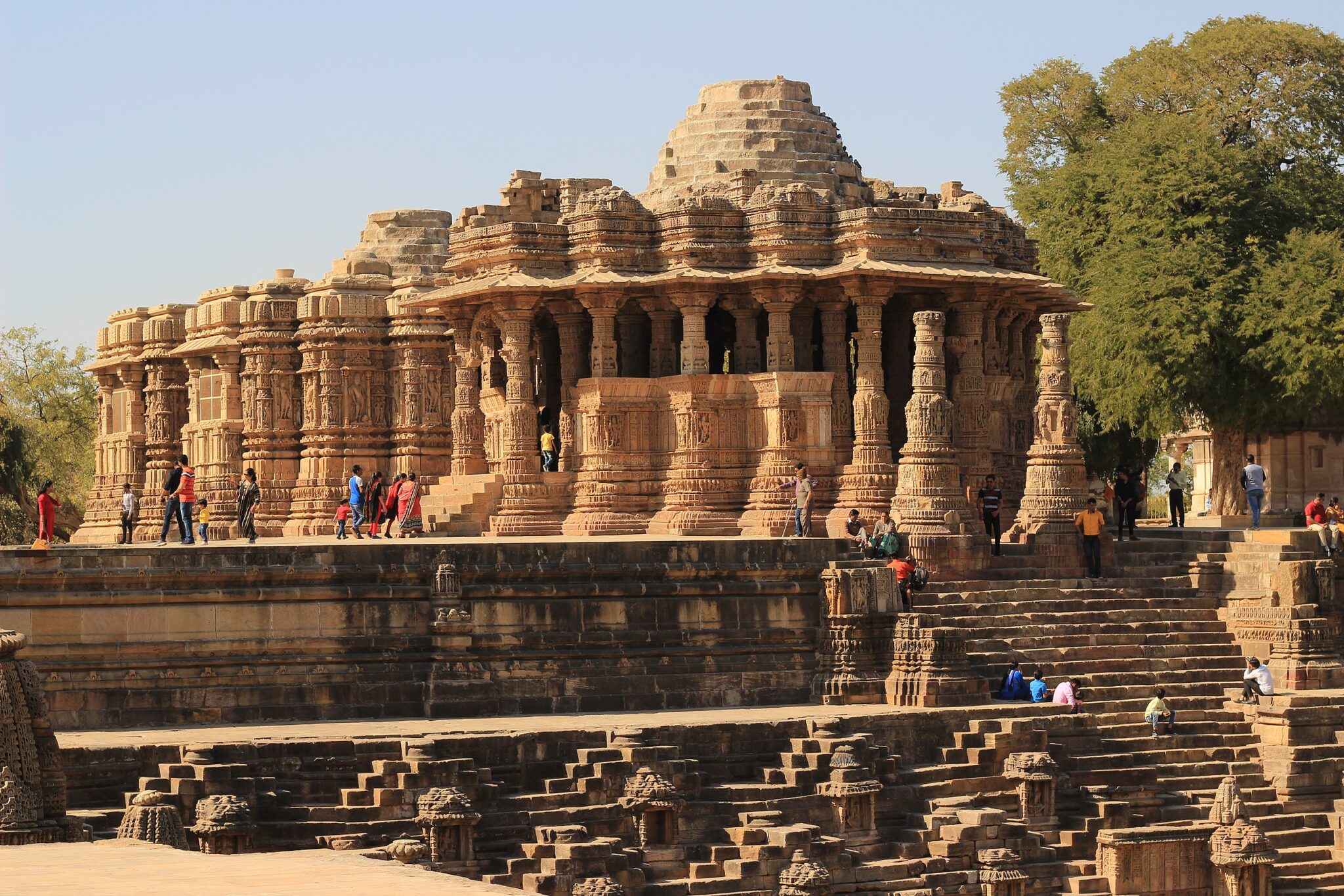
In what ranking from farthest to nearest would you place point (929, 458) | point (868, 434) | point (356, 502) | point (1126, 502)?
point (1126, 502), point (356, 502), point (868, 434), point (929, 458)

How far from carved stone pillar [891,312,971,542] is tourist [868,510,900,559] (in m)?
0.46

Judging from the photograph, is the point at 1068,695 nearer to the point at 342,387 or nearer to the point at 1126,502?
the point at 1126,502

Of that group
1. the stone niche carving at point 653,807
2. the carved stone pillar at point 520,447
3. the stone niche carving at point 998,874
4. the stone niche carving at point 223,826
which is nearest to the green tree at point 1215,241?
the carved stone pillar at point 520,447

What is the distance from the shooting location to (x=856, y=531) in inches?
1163

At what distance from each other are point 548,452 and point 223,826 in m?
12.4

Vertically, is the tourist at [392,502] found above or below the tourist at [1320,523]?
above

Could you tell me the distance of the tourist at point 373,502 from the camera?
33.3 metres

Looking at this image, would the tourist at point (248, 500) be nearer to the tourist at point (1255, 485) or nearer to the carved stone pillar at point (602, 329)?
the carved stone pillar at point (602, 329)

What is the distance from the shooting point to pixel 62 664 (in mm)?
24547

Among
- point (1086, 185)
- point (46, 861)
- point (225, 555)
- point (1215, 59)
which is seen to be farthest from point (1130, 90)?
point (46, 861)

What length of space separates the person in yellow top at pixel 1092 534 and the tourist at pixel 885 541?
8.86ft

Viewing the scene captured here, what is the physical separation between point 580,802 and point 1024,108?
107ft

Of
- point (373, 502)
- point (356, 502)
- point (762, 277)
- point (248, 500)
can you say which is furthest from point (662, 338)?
point (248, 500)

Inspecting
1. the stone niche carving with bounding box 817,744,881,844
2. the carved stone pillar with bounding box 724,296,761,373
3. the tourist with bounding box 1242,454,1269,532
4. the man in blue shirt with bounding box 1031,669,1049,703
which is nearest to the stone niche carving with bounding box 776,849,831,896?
the stone niche carving with bounding box 817,744,881,844
